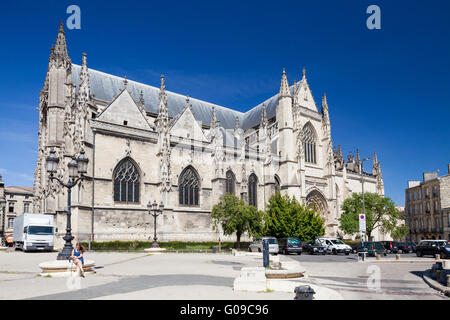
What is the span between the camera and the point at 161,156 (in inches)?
1299

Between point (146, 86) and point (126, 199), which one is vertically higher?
point (146, 86)

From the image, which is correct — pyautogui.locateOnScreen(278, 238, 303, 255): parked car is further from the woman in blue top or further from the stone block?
the stone block

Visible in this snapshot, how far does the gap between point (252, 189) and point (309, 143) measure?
11.0 metres

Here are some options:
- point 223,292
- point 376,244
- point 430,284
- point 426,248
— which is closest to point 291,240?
point 376,244

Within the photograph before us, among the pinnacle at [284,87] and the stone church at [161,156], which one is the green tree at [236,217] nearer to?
the stone church at [161,156]

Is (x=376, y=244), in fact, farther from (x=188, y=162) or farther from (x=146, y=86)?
(x=146, y=86)

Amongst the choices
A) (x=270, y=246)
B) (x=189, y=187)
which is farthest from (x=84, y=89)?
(x=270, y=246)

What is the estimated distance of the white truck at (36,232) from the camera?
26812 mm

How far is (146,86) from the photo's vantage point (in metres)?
42.9

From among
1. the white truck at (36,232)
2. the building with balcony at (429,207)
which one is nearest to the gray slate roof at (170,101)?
the white truck at (36,232)

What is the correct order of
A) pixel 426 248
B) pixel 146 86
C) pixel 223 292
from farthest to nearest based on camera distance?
pixel 146 86, pixel 426 248, pixel 223 292

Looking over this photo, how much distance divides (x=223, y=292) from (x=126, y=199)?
2449 cm

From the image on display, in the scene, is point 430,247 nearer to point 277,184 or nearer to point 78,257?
point 277,184

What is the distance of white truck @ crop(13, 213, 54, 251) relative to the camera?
88.0 ft
